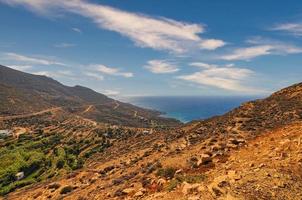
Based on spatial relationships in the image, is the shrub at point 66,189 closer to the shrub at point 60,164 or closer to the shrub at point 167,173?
the shrub at point 167,173

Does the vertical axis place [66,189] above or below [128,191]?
below

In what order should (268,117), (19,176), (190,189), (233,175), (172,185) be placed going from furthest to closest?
(19,176) < (268,117) < (172,185) < (233,175) < (190,189)

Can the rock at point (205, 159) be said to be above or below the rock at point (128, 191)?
above

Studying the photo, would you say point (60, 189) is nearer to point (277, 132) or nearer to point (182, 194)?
point (182, 194)

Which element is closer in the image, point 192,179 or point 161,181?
point 192,179

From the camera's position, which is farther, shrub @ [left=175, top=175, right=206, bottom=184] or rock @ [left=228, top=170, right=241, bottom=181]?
shrub @ [left=175, top=175, right=206, bottom=184]

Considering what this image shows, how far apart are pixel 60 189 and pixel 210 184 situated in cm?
2014

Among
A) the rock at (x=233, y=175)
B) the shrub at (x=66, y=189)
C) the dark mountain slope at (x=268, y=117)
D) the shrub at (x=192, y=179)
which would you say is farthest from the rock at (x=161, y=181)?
the shrub at (x=66, y=189)

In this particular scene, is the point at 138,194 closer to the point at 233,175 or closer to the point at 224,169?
the point at 224,169

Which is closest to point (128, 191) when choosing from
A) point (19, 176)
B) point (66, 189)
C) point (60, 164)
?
point (66, 189)

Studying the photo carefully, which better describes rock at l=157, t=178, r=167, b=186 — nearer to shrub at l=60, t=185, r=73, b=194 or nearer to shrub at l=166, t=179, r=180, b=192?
shrub at l=166, t=179, r=180, b=192

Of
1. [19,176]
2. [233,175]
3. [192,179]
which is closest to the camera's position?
[233,175]

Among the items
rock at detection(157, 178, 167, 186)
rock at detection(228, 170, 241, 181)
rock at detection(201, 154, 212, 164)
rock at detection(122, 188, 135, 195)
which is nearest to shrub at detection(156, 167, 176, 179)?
rock at detection(157, 178, 167, 186)

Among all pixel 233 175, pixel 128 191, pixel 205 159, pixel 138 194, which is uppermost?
pixel 233 175
